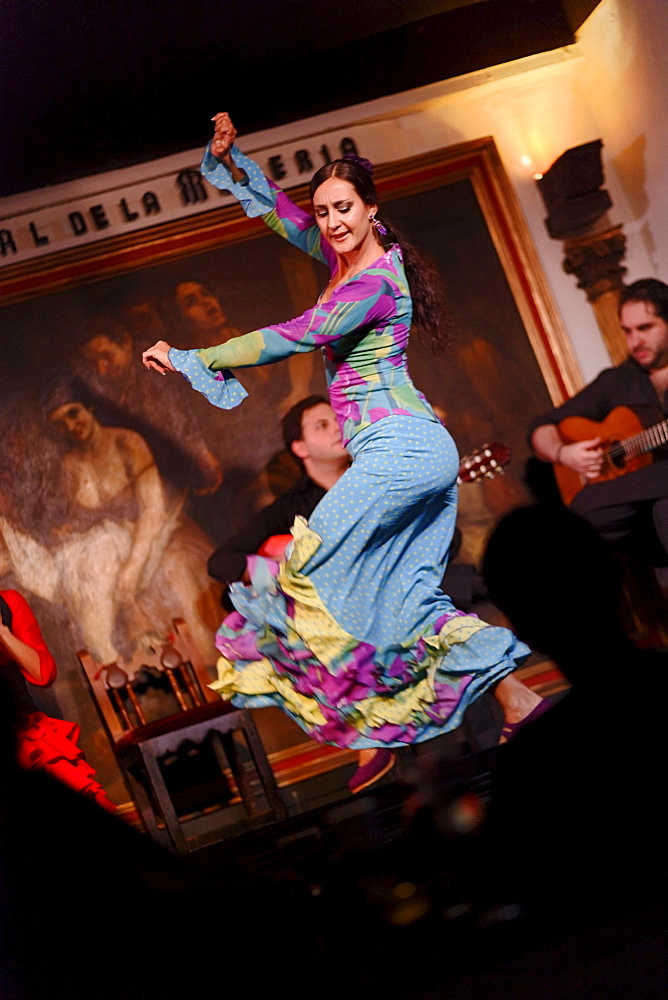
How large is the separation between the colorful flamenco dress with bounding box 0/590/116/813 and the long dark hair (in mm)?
1876

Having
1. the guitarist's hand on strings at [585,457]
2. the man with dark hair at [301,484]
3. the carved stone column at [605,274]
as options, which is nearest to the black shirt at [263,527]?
the man with dark hair at [301,484]

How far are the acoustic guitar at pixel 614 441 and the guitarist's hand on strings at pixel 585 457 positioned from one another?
20 millimetres

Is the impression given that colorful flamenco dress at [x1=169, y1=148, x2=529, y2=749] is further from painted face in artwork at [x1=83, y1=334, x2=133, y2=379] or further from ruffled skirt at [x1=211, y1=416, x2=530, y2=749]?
painted face in artwork at [x1=83, y1=334, x2=133, y2=379]

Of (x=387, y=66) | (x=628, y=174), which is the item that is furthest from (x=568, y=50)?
(x=387, y=66)

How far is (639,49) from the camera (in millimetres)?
3967

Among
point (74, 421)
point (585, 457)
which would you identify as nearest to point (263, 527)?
point (74, 421)

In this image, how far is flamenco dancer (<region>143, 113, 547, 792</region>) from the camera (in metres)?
2.91

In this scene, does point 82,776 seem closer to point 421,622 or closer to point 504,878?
point 421,622

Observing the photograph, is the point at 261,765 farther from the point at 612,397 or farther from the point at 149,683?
the point at 612,397

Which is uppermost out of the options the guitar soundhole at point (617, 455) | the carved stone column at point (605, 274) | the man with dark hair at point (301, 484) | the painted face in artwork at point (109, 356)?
the painted face in artwork at point (109, 356)

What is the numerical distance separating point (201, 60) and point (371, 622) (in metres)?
2.19

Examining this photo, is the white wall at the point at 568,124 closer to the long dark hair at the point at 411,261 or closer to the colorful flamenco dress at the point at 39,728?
the long dark hair at the point at 411,261

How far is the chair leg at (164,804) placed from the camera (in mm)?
3312

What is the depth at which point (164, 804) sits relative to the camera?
10.9 feet
